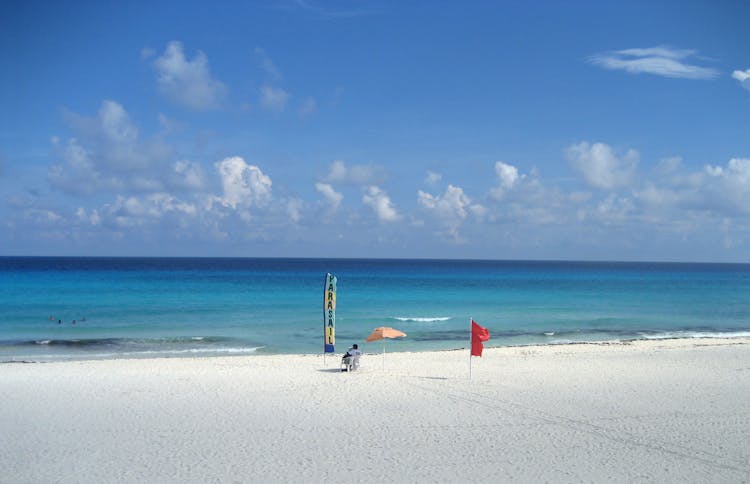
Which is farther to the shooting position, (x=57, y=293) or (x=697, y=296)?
(x=697, y=296)

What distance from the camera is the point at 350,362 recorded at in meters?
17.9

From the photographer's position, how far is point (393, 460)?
33.0 ft

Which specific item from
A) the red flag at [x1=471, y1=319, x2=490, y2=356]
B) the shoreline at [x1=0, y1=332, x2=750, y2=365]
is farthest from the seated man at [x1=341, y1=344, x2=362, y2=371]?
the shoreline at [x1=0, y1=332, x2=750, y2=365]

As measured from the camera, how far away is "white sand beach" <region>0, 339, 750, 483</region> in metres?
9.64

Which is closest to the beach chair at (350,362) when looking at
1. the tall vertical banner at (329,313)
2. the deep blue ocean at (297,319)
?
the tall vertical banner at (329,313)

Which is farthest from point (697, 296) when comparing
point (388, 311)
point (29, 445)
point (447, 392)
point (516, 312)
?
point (29, 445)

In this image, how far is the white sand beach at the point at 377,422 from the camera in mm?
9641

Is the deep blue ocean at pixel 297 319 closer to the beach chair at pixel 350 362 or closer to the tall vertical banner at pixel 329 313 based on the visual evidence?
the tall vertical banner at pixel 329 313

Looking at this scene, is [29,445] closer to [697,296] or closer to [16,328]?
[16,328]

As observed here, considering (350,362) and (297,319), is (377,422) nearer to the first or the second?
(350,362)

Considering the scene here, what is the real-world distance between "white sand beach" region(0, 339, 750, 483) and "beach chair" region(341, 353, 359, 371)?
50cm

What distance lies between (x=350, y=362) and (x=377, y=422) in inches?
221

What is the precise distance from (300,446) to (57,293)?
49.0 meters

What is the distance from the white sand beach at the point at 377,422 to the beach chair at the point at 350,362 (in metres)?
0.50
